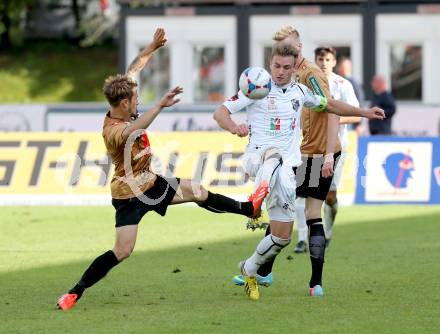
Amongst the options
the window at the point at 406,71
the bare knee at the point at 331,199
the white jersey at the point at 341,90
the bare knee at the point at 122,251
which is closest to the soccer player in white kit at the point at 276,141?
the bare knee at the point at 122,251

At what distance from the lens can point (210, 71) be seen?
35.7 metres

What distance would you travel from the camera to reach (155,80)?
121ft

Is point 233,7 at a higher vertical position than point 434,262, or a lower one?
higher

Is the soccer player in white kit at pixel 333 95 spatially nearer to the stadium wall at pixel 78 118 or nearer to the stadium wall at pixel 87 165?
the stadium wall at pixel 87 165

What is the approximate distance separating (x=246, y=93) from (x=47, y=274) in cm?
346

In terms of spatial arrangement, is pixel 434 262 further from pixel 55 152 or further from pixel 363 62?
pixel 363 62

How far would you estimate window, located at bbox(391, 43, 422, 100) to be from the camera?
34.9 m

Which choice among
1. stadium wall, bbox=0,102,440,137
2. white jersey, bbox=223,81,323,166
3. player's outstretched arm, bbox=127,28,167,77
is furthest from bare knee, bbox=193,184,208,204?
stadium wall, bbox=0,102,440,137

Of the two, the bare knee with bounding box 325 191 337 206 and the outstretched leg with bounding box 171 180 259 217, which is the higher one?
the outstretched leg with bounding box 171 180 259 217

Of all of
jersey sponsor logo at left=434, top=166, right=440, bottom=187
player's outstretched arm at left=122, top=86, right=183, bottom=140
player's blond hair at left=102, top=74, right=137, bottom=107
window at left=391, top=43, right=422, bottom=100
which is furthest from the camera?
window at left=391, top=43, right=422, bottom=100

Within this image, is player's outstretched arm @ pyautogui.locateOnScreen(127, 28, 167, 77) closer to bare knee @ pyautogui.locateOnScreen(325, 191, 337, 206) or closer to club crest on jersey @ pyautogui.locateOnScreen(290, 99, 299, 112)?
club crest on jersey @ pyautogui.locateOnScreen(290, 99, 299, 112)

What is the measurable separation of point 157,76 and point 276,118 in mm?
26183

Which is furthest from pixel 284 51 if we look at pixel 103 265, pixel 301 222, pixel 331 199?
pixel 301 222

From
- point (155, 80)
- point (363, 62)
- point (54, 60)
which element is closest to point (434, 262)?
point (363, 62)
